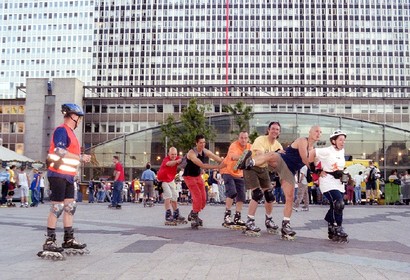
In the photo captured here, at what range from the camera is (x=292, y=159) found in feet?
26.1

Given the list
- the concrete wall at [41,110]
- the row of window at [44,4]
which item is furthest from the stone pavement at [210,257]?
the row of window at [44,4]

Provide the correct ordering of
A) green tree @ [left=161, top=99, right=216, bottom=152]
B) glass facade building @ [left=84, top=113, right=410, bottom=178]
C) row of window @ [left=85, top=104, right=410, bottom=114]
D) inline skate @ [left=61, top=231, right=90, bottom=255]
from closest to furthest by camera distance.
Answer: inline skate @ [left=61, top=231, right=90, bottom=255] → glass facade building @ [left=84, top=113, right=410, bottom=178] → green tree @ [left=161, top=99, right=216, bottom=152] → row of window @ [left=85, top=104, right=410, bottom=114]

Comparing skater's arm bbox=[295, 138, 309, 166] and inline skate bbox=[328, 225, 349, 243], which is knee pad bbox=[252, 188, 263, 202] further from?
inline skate bbox=[328, 225, 349, 243]

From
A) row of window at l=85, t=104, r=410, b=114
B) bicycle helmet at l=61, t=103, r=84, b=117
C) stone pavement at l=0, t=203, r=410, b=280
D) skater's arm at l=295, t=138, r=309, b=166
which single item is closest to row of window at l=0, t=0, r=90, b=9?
row of window at l=85, t=104, r=410, b=114

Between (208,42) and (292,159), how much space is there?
386ft

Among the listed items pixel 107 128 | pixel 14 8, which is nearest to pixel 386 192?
pixel 107 128

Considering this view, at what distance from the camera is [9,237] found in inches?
317

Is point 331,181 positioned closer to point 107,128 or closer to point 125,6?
point 107,128

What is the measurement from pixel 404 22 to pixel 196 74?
173 ft

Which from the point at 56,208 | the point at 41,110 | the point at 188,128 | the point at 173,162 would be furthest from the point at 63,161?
the point at 41,110

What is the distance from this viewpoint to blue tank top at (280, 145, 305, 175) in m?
7.92

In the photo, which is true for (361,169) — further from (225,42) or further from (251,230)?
(225,42)

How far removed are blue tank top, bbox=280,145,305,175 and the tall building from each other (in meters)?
110

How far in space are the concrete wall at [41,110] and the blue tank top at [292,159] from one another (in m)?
54.7
